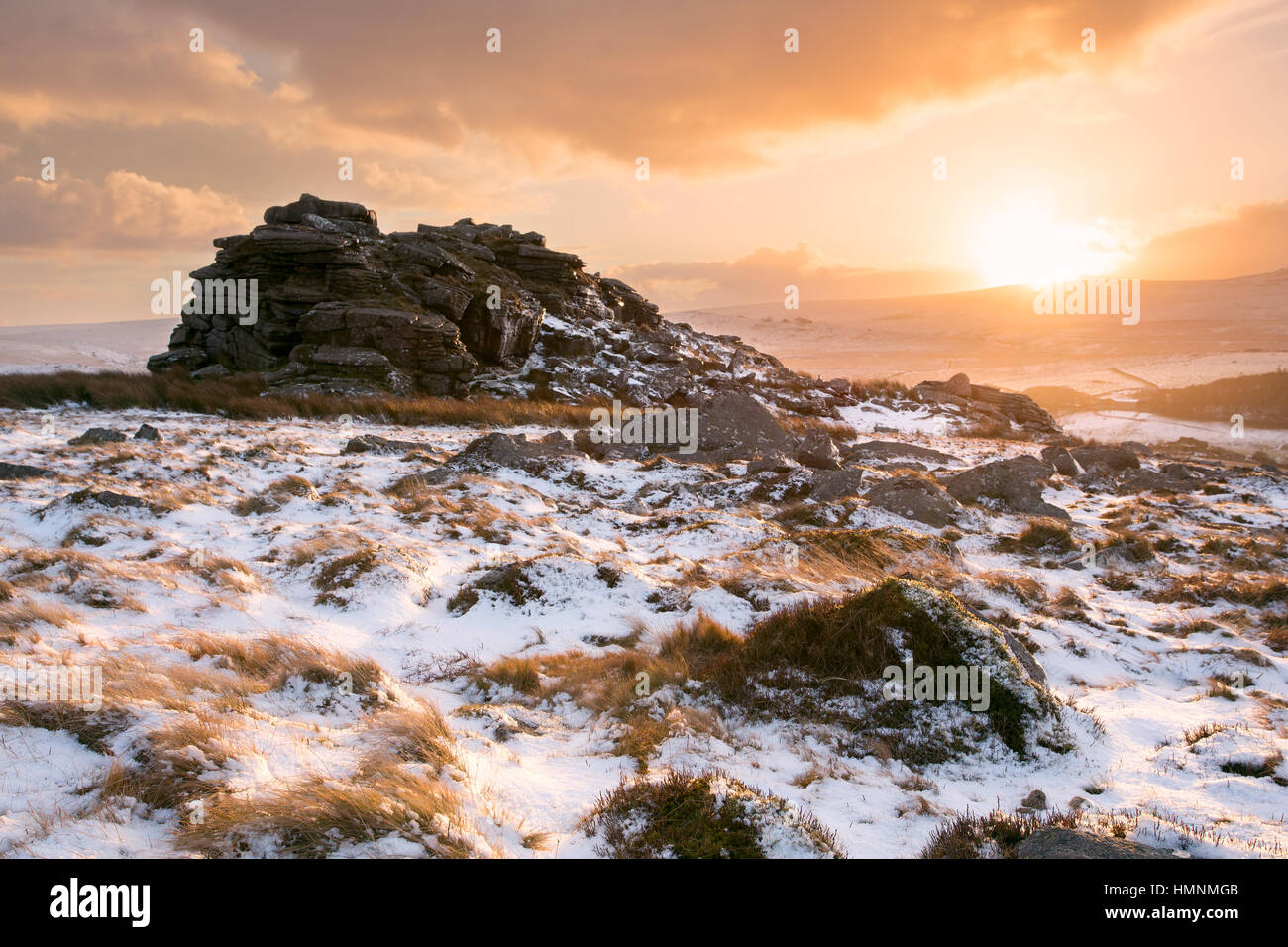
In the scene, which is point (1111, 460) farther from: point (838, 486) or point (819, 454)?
point (838, 486)

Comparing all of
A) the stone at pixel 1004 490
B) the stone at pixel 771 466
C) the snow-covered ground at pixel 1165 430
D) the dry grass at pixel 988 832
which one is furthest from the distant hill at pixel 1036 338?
the dry grass at pixel 988 832

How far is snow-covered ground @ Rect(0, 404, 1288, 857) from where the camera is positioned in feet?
11.5

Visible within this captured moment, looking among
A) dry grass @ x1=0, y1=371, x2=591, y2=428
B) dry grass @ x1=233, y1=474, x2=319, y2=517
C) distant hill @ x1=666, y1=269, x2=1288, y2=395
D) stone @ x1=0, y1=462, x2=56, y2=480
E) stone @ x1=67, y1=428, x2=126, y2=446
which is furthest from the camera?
distant hill @ x1=666, y1=269, x2=1288, y2=395

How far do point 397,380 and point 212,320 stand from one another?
1324 centimetres

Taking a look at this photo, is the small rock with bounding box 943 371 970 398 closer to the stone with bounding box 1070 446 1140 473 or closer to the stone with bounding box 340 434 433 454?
the stone with bounding box 1070 446 1140 473

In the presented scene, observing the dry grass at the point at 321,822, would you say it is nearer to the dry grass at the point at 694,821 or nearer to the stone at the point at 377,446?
the dry grass at the point at 694,821

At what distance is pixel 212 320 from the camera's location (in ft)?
113

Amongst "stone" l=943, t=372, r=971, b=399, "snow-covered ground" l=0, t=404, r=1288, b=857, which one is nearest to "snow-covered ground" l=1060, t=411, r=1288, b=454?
"stone" l=943, t=372, r=971, b=399

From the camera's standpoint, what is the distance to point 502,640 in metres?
6.72

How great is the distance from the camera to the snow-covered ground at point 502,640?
3498mm

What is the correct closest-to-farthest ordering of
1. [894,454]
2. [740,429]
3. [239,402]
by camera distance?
1. [740,429]
2. [894,454]
3. [239,402]

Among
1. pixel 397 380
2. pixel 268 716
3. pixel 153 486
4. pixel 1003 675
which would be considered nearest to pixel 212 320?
pixel 397 380

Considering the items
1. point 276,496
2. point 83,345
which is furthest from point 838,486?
point 83,345

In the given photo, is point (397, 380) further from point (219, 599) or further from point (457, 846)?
point (457, 846)
